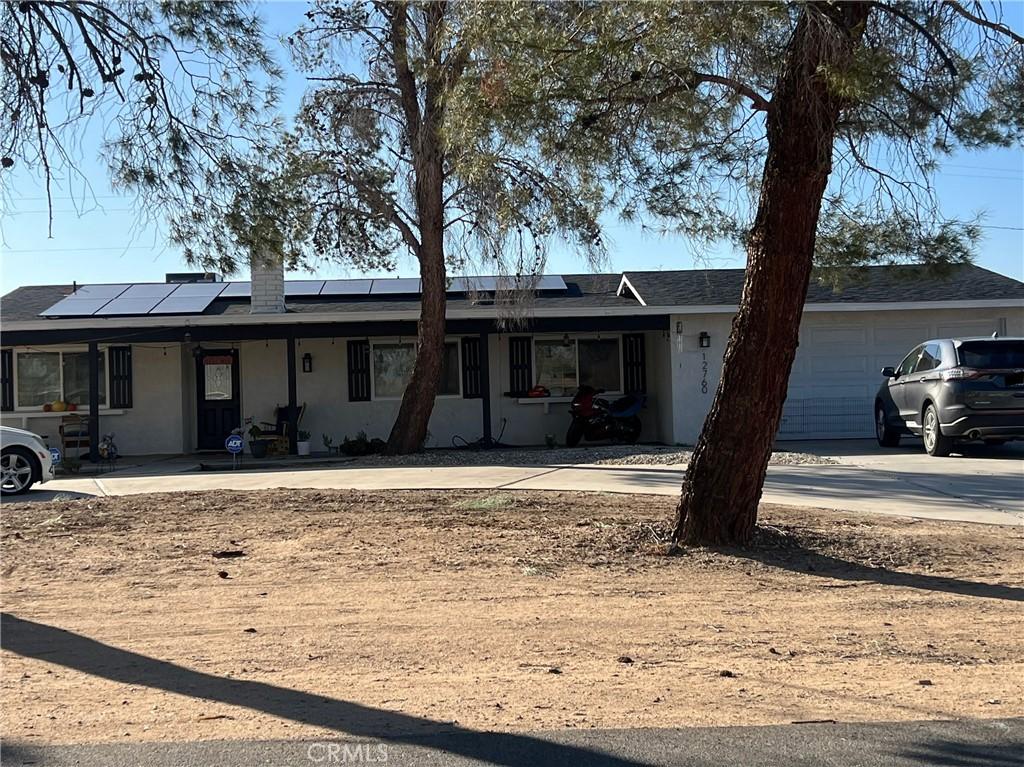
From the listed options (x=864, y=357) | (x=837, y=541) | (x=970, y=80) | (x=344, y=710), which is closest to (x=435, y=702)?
(x=344, y=710)

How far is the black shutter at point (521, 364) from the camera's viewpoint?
64.9ft

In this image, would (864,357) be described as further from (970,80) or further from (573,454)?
A: (970,80)

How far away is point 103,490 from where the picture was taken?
12.6 meters

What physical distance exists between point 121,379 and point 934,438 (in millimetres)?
14980

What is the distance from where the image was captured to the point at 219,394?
19.8 m

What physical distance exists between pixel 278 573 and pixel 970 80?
705 centimetres

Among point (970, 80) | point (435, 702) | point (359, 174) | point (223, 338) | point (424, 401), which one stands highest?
point (359, 174)

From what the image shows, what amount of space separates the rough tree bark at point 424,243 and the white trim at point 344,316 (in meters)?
1.37

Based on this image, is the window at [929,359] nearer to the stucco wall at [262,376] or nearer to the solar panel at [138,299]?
the stucco wall at [262,376]

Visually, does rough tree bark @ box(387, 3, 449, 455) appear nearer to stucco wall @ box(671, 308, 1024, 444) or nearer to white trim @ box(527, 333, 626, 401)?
white trim @ box(527, 333, 626, 401)

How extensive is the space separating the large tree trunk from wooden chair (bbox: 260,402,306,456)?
11835 millimetres

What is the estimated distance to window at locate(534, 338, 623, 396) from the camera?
1989 centimetres

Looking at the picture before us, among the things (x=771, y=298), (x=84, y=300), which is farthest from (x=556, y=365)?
(x=771, y=298)

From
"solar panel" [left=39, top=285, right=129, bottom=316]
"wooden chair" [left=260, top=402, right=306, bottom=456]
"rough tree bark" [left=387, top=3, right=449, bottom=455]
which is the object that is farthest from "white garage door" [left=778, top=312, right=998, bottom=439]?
"solar panel" [left=39, top=285, right=129, bottom=316]
